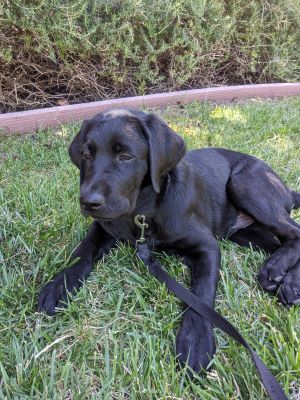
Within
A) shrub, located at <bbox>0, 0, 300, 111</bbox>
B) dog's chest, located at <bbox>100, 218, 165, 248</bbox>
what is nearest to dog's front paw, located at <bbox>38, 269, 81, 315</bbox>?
dog's chest, located at <bbox>100, 218, 165, 248</bbox>

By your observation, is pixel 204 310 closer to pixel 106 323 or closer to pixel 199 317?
pixel 199 317

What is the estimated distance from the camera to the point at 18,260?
2.41 m

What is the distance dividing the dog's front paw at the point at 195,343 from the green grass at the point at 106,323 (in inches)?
1.9

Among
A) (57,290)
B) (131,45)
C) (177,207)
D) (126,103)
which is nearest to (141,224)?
(177,207)

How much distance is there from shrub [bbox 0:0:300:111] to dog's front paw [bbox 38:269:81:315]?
10.1 feet

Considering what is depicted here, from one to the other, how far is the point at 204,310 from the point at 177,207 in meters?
0.71

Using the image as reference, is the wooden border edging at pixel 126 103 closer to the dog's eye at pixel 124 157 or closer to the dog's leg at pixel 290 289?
the dog's eye at pixel 124 157

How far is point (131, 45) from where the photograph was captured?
5.21 meters

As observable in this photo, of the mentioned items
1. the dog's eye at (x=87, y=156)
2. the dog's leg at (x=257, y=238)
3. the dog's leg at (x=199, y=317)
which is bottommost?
the dog's leg at (x=257, y=238)

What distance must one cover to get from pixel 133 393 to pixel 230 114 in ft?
13.0

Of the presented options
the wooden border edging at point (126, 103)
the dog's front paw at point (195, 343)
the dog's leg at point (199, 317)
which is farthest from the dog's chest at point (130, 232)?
the wooden border edging at point (126, 103)

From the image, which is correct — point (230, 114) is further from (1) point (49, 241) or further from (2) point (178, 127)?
(1) point (49, 241)

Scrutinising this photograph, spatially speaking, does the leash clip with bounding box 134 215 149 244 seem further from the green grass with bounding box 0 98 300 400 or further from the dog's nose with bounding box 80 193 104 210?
the dog's nose with bounding box 80 193 104 210

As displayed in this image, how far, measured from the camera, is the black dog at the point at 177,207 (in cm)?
207
